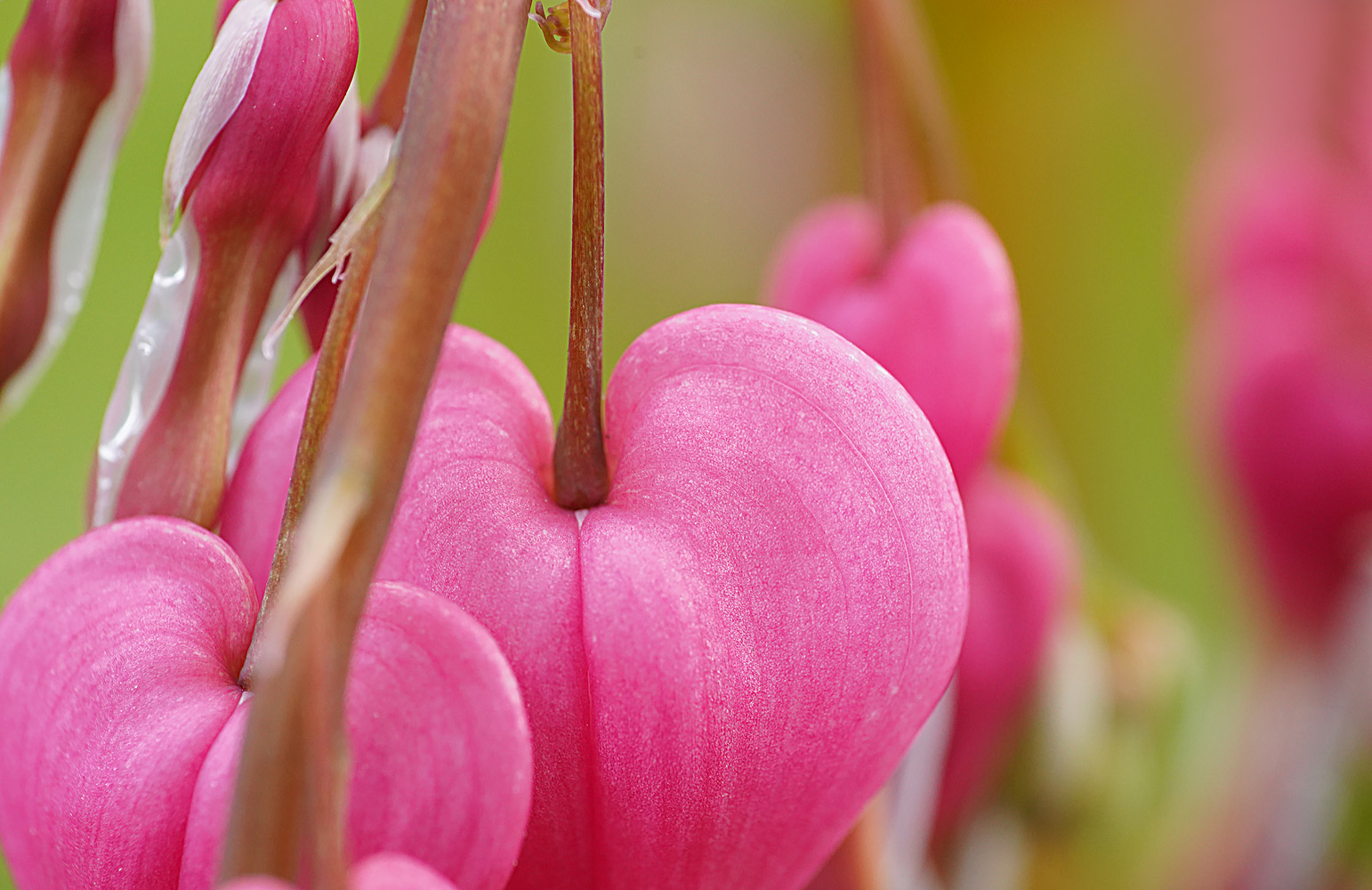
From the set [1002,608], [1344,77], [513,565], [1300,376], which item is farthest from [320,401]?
[1344,77]

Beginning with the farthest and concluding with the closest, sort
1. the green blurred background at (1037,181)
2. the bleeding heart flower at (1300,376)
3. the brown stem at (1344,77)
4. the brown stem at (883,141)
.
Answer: the green blurred background at (1037,181), the brown stem at (1344,77), the bleeding heart flower at (1300,376), the brown stem at (883,141)

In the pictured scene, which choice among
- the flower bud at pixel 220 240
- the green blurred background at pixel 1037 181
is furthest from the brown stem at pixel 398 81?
the green blurred background at pixel 1037 181

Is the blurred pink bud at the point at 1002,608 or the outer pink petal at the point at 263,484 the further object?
the blurred pink bud at the point at 1002,608

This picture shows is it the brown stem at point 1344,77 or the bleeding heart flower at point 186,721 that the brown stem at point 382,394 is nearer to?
Answer: the bleeding heart flower at point 186,721

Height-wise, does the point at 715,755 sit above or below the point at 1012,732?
above

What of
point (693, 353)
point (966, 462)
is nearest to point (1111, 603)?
point (966, 462)

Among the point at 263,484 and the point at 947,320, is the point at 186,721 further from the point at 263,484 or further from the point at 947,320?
the point at 947,320

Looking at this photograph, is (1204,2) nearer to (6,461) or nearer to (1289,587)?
(1289,587)
